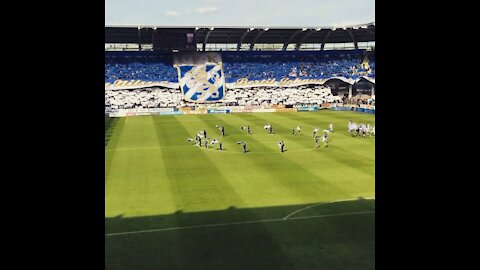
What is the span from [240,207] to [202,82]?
63.9 meters

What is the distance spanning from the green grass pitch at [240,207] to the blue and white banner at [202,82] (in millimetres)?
44558

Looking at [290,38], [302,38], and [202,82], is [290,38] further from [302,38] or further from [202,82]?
[202,82]

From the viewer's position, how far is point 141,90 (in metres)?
79.1

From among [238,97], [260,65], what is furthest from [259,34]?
[238,97]

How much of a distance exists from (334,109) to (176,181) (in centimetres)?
5268

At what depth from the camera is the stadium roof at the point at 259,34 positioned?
78.0 metres

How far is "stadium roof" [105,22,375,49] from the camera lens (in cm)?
7800

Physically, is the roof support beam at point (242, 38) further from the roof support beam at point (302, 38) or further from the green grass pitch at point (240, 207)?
the green grass pitch at point (240, 207)

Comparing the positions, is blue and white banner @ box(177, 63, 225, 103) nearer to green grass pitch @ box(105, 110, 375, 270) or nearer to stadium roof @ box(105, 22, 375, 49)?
stadium roof @ box(105, 22, 375, 49)

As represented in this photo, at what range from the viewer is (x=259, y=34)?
Result: 83.5 meters

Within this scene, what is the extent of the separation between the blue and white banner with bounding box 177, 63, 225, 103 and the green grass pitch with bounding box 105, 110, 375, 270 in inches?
1754
